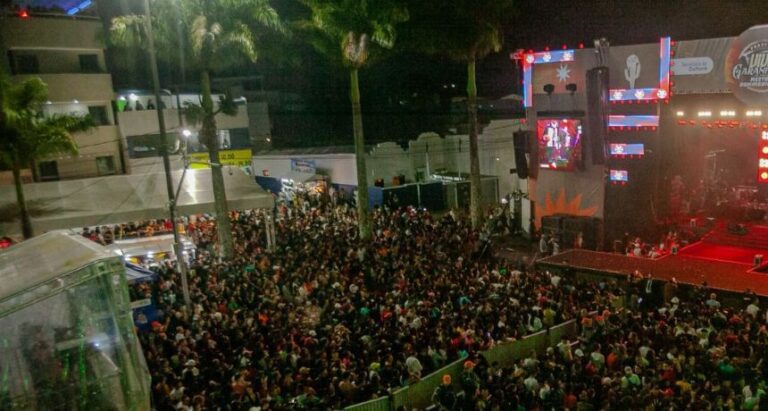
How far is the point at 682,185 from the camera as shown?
26391 mm

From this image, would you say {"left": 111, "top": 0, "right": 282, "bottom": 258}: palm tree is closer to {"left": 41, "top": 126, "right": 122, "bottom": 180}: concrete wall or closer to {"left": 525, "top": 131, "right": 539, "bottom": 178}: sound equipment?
{"left": 41, "top": 126, "right": 122, "bottom": 180}: concrete wall

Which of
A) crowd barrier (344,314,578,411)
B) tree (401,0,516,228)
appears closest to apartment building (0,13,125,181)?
tree (401,0,516,228)

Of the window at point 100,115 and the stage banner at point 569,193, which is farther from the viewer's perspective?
the window at point 100,115

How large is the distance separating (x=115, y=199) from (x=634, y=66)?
18872 millimetres

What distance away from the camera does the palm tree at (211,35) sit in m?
18.9

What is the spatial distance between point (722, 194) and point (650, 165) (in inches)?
244

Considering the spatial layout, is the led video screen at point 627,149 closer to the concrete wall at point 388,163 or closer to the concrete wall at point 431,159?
the concrete wall at point 431,159

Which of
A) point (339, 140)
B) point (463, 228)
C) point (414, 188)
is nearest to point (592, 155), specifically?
point (463, 228)

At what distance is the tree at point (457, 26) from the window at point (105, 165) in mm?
14314

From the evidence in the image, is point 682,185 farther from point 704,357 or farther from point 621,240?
point 704,357

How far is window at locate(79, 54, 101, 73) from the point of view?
2645 centimetres

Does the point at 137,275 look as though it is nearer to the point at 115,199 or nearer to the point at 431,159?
the point at 115,199

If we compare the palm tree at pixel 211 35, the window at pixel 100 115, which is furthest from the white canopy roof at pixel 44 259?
the window at pixel 100 115

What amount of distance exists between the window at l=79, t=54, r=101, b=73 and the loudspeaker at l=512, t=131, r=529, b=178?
18850mm
